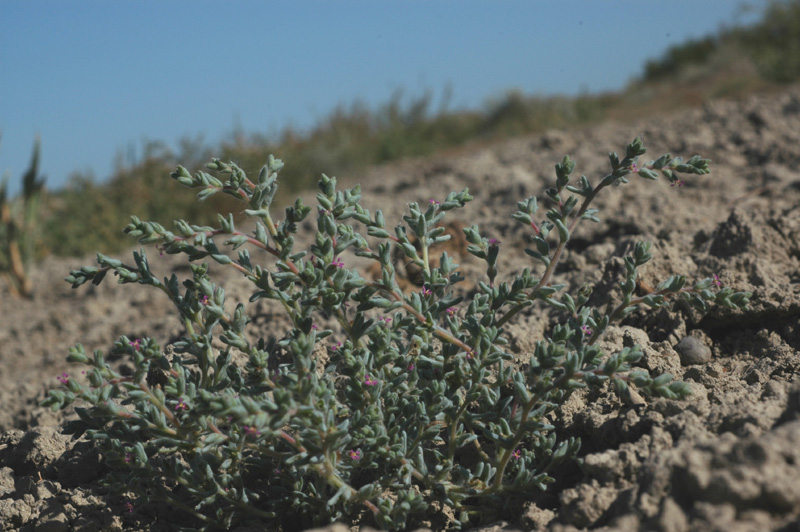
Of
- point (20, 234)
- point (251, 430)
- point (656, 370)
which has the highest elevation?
point (20, 234)

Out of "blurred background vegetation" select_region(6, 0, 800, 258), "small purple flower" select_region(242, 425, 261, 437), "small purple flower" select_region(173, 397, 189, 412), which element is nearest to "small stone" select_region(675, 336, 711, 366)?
"small purple flower" select_region(242, 425, 261, 437)

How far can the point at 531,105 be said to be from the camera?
16.7 meters

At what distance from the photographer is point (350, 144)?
1295cm

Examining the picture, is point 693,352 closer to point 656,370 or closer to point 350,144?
point 656,370

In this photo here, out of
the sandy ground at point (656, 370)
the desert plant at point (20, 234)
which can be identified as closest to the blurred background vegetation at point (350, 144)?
→ the desert plant at point (20, 234)

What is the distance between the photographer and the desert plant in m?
8.05

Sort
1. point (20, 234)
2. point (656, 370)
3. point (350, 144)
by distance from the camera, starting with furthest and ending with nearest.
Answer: point (350, 144) → point (20, 234) → point (656, 370)

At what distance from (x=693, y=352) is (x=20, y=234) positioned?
748 centimetres

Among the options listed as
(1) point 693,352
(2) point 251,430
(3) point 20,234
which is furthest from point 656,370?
(3) point 20,234

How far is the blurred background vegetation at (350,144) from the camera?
1028 cm

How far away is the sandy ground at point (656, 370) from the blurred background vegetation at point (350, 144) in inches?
144

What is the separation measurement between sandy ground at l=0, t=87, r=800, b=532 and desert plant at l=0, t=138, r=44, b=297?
1.51 meters

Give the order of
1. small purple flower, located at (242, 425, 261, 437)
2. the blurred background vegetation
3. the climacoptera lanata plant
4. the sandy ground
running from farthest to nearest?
the blurred background vegetation → the climacoptera lanata plant → small purple flower, located at (242, 425, 261, 437) → the sandy ground

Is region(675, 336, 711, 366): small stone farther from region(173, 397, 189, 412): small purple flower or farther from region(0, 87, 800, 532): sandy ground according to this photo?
region(173, 397, 189, 412): small purple flower
